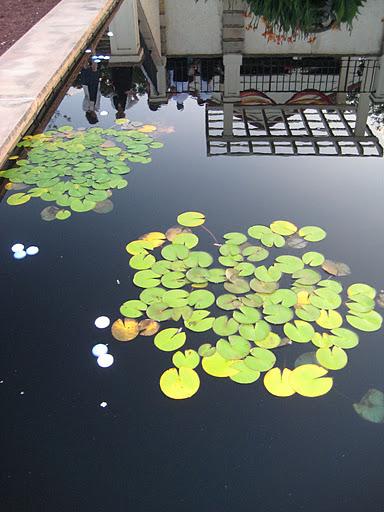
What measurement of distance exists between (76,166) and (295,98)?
2.60 m

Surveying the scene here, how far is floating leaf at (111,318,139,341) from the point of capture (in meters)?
2.25

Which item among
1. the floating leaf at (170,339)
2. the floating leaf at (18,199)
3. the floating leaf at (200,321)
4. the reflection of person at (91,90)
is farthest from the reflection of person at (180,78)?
the floating leaf at (170,339)

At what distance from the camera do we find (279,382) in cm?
202

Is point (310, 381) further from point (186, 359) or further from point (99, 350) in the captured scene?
point (99, 350)

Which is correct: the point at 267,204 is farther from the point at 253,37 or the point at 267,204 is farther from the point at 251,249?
the point at 253,37

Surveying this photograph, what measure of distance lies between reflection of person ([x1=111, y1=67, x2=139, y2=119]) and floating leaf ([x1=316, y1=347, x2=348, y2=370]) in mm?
3235

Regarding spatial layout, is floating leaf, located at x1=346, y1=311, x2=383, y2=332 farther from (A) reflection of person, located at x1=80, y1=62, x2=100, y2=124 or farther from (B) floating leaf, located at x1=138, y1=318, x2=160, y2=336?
(A) reflection of person, located at x1=80, y1=62, x2=100, y2=124

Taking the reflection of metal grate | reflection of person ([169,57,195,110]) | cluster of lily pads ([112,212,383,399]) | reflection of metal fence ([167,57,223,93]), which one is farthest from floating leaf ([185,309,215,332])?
reflection of metal fence ([167,57,223,93])

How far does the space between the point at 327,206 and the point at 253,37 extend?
4.48 m

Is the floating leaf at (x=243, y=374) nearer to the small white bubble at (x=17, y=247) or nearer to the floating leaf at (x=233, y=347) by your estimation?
the floating leaf at (x=233, y=347)

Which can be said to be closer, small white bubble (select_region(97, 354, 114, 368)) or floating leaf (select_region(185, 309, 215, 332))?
small white bubble (select_region(97, 354, 114, 368))

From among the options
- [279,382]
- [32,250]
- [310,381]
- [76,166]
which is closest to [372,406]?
[310,381]

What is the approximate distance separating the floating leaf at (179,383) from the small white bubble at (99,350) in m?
0.30

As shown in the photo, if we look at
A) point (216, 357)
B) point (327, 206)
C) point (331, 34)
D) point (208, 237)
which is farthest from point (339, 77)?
point (216, 357)
